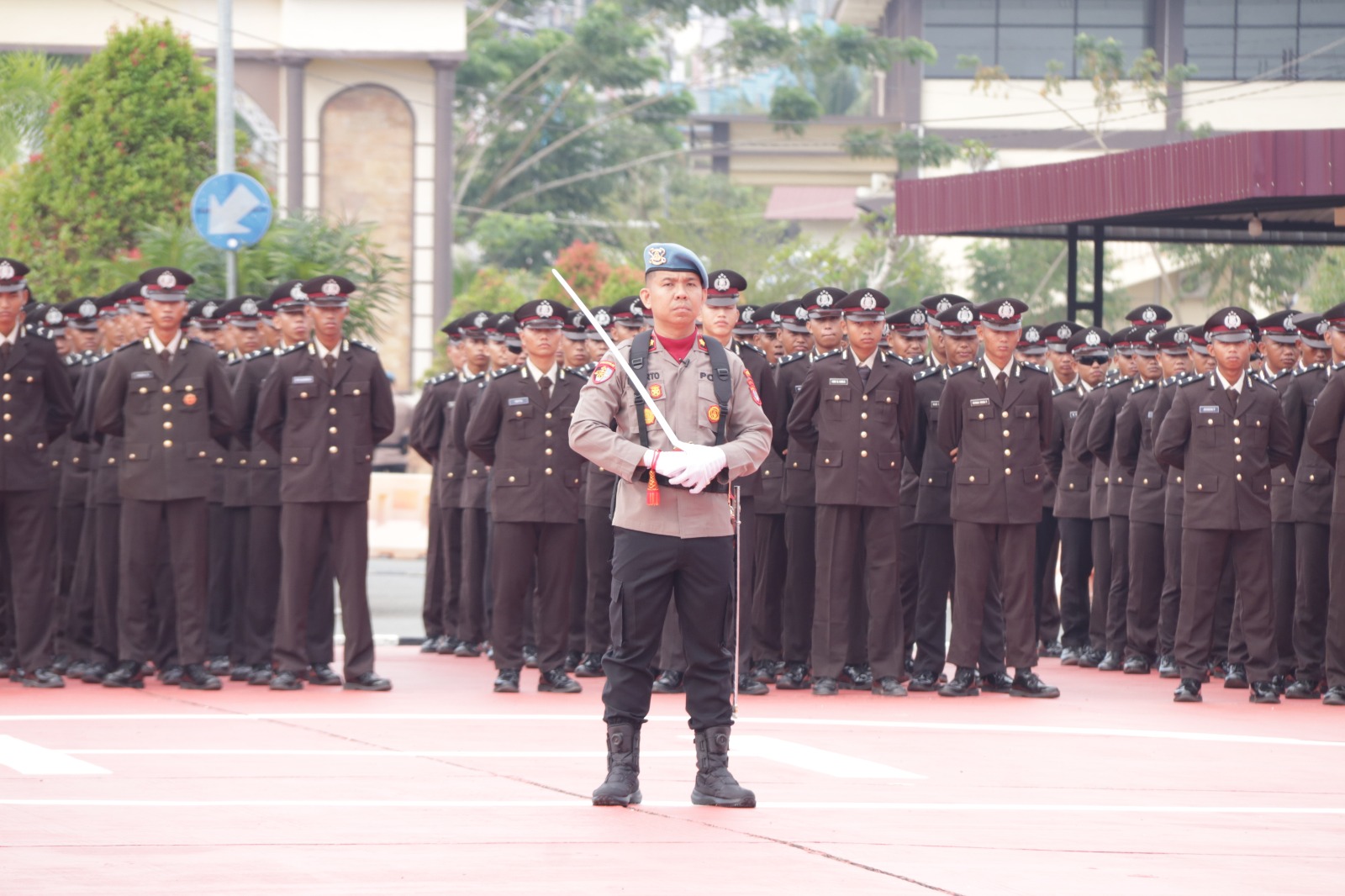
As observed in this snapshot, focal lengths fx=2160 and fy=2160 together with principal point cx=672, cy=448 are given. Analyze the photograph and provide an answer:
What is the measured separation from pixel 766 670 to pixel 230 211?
6303 mm

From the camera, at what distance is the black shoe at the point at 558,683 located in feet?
42.5

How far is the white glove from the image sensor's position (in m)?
8.07

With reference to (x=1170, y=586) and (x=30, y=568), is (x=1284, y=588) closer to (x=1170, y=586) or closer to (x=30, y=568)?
(x=1170, y=586)

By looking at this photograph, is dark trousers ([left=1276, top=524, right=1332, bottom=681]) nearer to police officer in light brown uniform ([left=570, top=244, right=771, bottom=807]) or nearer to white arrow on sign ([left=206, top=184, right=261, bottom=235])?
police officer in light brown uniform ([left=570, top=244, right=771, bottom=807])

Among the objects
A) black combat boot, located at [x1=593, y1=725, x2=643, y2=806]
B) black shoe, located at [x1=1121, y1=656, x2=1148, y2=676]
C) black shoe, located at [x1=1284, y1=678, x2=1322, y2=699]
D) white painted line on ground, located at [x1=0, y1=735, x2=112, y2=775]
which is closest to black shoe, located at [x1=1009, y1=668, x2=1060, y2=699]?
black shoe, located at [x1=1284, y1=678, x2=1322, y2=699]

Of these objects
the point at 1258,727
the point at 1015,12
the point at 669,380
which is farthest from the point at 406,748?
the point at 1015,12

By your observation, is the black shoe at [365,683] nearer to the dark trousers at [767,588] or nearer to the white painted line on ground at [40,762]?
the dark trousers at [767,588]

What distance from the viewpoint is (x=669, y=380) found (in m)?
8.41

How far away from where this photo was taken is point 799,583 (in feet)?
44.6

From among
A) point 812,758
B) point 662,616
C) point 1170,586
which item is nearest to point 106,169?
point 1170,586

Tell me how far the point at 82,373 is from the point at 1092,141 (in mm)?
43818

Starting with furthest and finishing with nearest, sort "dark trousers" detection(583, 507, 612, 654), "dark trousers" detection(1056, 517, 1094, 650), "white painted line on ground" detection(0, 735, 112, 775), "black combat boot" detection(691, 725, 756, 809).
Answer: "dark trousers" detection(1056, 517, 1094, 650)
"dark trousers" detection(583, 507, 612, 654)
"white painted line on ground" detection(0, 735, 112, 775)
"black combat boot" detection(691, 725, 756, 809)

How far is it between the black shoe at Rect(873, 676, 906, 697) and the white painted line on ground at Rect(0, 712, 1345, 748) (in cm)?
143

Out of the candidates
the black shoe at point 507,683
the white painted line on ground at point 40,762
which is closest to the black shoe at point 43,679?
the black shoe at point 507,683
